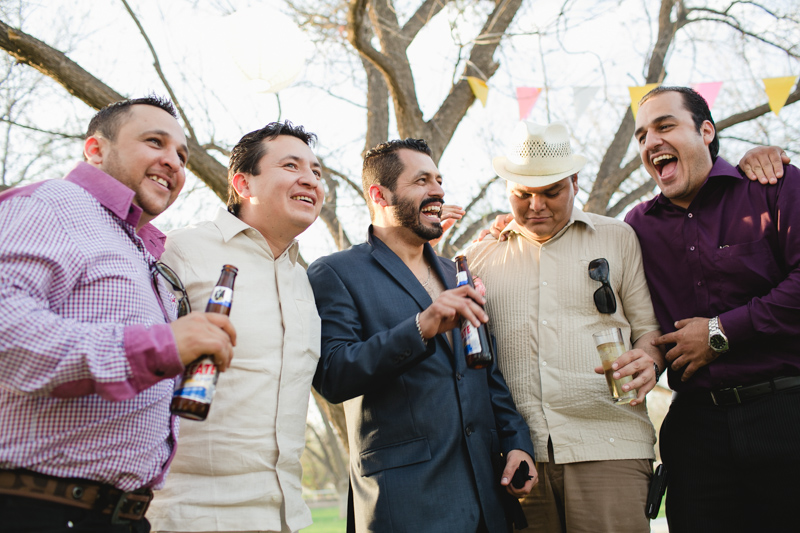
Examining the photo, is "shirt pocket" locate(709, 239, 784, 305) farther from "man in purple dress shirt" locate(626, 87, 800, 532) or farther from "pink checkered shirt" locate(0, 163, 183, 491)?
"pink checkered shirt" locate(0, 163, 183, 491)

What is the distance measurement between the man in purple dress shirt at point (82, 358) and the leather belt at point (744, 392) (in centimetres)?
245

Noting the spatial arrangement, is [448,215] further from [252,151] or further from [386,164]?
[252,151]

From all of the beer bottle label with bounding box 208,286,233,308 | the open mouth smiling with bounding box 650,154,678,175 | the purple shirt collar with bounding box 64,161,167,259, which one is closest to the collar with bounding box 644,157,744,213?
the open mouth smiling with bounding box 650,154,678,175

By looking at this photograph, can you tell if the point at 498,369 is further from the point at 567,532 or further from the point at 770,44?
the point at 770,44

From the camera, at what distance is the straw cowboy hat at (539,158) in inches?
140

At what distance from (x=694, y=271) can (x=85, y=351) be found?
291 centimetres

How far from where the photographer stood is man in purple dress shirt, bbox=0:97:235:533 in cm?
169

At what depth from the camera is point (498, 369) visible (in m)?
3.40

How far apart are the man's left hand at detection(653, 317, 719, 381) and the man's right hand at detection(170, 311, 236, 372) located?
7.39 feet

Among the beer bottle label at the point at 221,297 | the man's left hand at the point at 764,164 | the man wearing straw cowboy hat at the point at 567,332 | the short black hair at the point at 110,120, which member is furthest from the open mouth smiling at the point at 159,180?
the man's left hand at the point at 764,164

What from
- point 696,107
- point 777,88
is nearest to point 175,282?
point 696,107

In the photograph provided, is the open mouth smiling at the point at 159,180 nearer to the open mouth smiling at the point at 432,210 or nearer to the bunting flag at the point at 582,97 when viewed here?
the open mouth smiling at the point at 432,210

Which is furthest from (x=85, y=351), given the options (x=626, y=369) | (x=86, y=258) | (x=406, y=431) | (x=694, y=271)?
(x=694, y=271)

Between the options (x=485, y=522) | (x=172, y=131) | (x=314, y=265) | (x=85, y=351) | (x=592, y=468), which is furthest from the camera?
(x=314, y=265)
